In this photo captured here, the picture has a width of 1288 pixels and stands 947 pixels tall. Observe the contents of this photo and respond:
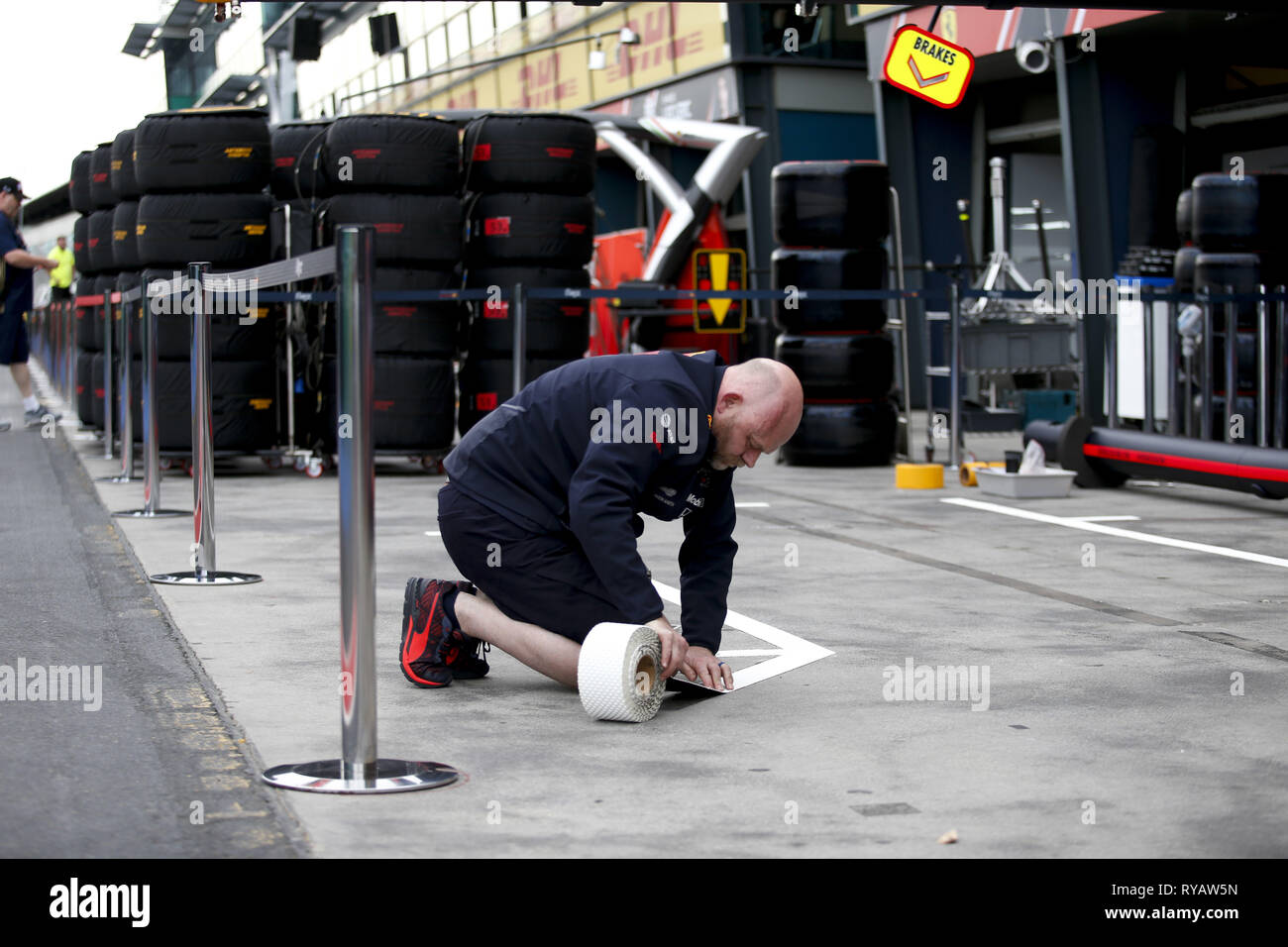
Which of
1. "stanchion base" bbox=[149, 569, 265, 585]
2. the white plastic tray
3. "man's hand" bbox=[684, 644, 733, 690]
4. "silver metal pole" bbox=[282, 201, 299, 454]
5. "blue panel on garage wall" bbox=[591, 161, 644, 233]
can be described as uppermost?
"blue panel on garage wall" bbox=[591, 161, 644, 233]

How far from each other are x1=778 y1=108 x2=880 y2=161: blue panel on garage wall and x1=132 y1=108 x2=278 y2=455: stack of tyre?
1264cm

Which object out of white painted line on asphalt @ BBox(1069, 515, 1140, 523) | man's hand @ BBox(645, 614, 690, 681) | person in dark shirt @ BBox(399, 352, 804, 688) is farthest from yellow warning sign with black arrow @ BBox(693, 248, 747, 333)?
man's hand @ BBox(645, 614, 690, 681)

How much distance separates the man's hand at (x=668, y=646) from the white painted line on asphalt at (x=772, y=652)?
51 cm

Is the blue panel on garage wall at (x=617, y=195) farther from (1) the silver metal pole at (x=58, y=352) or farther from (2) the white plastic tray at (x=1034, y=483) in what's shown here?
(2) the white plastic tray at (x=1034, y=483)

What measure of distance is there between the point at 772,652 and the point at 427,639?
4.07ft

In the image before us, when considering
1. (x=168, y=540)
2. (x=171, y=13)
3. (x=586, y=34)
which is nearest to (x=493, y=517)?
(x=168, y=540)

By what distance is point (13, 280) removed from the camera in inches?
626

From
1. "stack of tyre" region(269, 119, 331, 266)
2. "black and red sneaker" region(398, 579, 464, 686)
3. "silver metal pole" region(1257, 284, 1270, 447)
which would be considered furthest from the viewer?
"stack of tyre" region(269, 119, 331, 266)

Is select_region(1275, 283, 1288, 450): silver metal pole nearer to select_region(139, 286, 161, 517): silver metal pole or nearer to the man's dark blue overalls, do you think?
select_region(139, 286, 161, 517): silver metal pole

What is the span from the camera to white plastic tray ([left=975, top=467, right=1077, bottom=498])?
10.7 m

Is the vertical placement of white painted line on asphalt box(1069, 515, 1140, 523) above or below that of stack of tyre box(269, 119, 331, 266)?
below

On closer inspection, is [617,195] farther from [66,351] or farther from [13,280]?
[13,280]

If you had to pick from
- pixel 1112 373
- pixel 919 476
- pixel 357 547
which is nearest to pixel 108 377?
pixel 919 476
